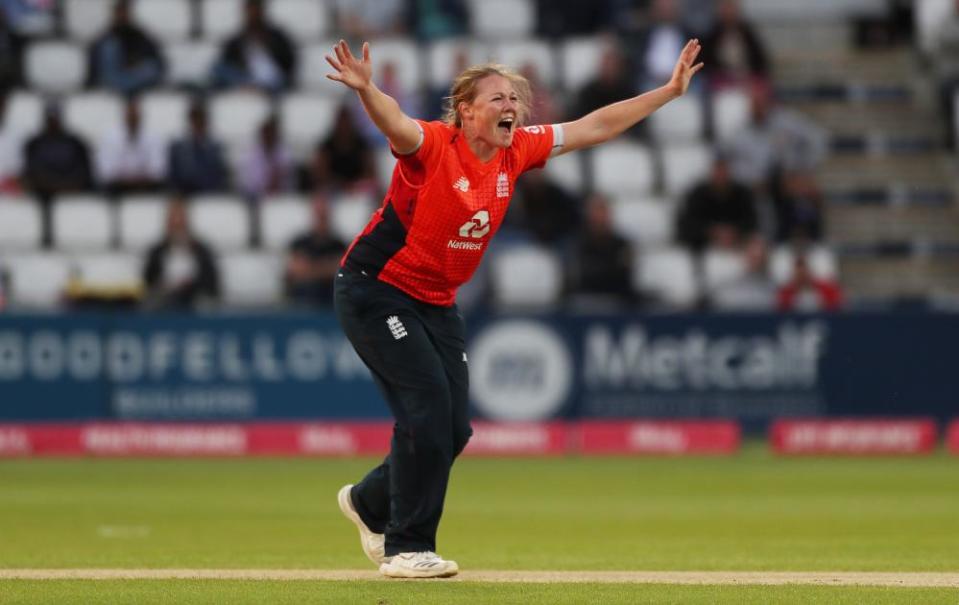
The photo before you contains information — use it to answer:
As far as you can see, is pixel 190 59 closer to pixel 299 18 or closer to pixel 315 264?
pixel 299 18

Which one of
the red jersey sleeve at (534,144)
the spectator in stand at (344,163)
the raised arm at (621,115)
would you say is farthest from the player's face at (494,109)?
the spectator in stand at (344,163)

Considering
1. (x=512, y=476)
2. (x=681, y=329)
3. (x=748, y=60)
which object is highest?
(x=748, y=60)

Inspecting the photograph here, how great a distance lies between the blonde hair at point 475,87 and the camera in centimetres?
705

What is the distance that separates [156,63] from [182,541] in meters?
10.1

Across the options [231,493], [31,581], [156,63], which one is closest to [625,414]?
[231,493]

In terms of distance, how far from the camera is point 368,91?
6508mm

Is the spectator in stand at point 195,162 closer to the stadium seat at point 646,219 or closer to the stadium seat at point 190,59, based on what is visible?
the stadium seat at point 190,59

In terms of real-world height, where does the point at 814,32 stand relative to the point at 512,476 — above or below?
above

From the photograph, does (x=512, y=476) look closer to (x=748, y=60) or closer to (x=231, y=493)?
(x=231, y=493)

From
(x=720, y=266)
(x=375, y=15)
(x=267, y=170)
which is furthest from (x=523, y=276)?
(x=375, y=15)

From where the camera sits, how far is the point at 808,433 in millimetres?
15875

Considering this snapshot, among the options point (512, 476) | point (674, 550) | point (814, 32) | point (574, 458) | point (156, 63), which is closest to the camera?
point (674, 550)

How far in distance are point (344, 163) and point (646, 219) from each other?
2890 mm

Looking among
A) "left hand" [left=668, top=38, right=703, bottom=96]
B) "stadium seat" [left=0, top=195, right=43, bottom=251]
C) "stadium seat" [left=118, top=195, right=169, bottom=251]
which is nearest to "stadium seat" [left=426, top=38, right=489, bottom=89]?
"stadium seat" [left=118, top=195, right=169, bottom=251]
